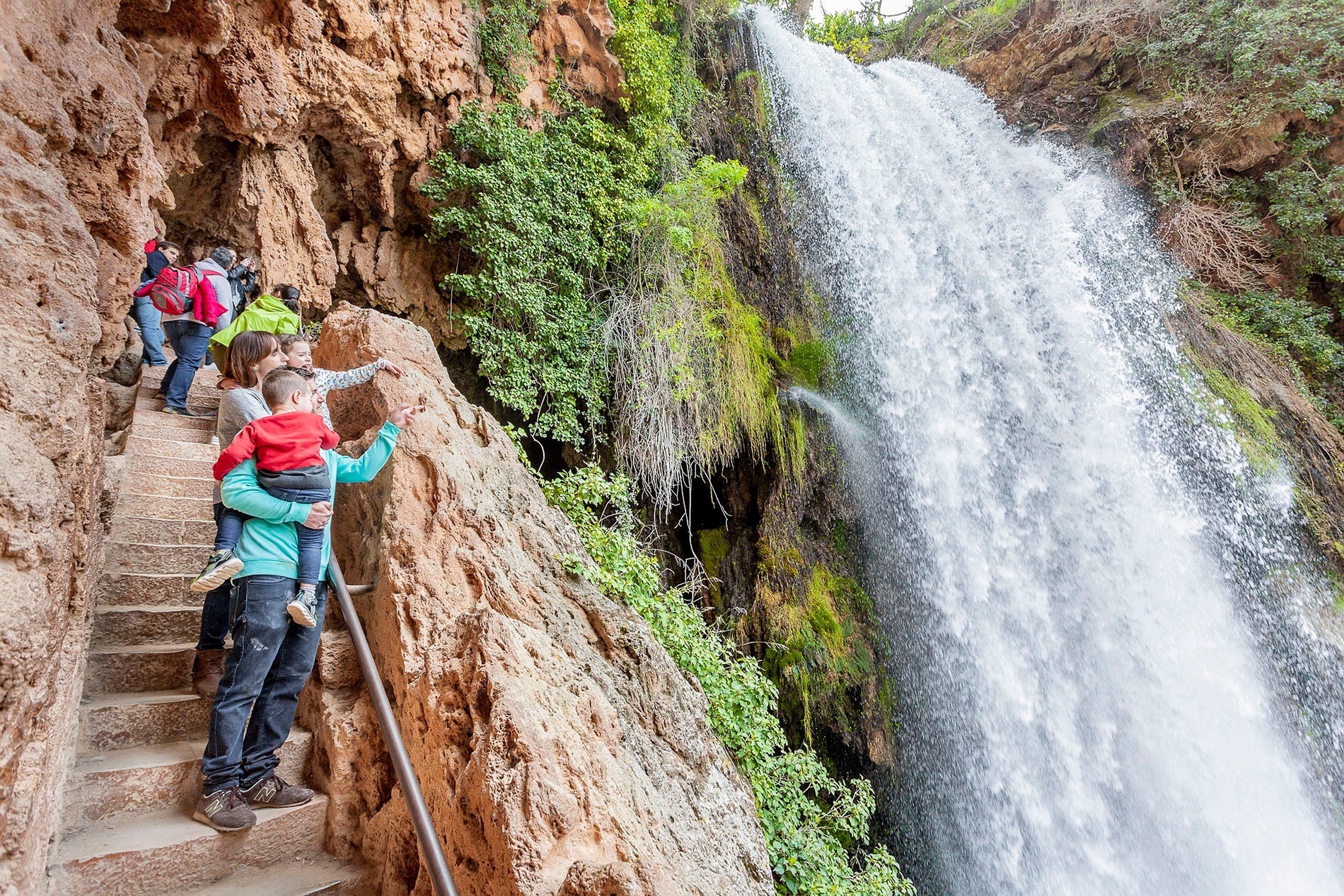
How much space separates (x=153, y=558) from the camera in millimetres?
3453

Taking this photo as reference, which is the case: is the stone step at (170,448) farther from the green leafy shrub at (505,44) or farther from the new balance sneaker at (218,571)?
the green leafy shrub at (505,44)

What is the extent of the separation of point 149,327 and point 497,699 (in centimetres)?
614

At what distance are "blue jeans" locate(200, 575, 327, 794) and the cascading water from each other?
661cm

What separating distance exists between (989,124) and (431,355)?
13037 mm

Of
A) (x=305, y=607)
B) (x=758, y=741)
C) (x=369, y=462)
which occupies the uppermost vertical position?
(x=369, y=462)

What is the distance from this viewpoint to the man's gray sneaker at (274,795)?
2320 mm

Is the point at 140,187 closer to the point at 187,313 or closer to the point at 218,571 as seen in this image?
the point at 218,571

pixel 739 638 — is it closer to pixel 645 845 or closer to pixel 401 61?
pixel 645 845

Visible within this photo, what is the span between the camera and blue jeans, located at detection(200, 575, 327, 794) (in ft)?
7.31

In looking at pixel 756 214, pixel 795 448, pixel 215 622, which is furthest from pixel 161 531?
pixel 756 214

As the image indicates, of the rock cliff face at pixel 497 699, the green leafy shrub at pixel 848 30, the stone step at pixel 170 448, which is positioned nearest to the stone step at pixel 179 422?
the stone step at pixel 170 448

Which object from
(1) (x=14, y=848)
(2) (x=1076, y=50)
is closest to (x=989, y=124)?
(2) (x=1076, y=50)

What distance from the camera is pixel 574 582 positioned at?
3.62 m

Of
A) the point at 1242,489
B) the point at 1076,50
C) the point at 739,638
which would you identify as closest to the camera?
the point at 739,638
